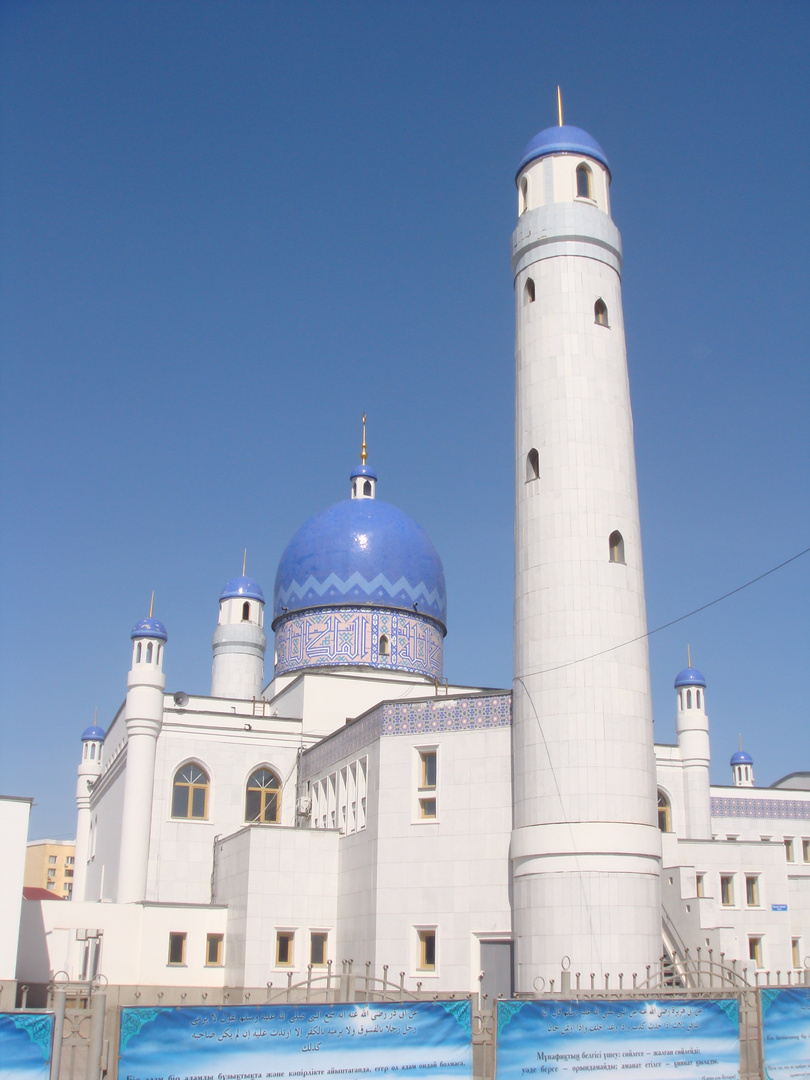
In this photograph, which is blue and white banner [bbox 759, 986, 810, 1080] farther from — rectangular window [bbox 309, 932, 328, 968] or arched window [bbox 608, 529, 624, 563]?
rectangular window [bbox 309, 932, 328, 968]

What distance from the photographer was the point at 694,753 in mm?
28578

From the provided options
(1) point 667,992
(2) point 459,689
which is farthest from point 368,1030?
(2) point 459,689

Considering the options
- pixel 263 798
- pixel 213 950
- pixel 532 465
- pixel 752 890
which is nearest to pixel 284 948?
pixel 213 950

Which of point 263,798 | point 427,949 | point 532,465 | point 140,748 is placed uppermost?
point 532,465

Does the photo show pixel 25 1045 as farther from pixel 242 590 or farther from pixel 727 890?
pixel 242 590

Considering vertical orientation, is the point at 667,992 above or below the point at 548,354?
below

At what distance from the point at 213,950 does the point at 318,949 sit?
8.29 ft

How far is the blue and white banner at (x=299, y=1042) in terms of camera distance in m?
7.93

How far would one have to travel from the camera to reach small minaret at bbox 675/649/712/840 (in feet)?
92.1

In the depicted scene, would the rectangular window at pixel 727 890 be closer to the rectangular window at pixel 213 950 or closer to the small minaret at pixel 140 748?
the rectangular window at pixel 213 950

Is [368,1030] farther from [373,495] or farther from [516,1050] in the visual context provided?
[373,495]

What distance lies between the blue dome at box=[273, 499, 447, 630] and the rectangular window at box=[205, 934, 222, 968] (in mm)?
10125

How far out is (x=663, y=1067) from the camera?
31.4 ft

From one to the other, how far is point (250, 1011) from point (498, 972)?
1233cm
